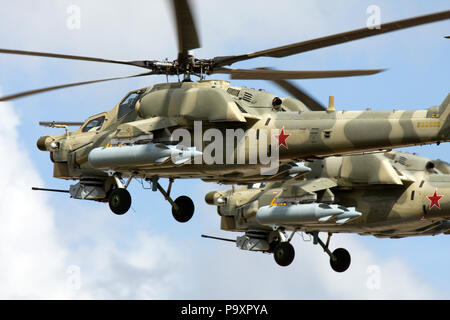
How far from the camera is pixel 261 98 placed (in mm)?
27797

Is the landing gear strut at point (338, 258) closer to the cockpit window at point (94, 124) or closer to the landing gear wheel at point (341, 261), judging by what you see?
the landing gear wheel at point (341, 261)

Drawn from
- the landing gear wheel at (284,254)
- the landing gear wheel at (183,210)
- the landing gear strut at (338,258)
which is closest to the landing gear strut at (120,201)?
the landing gear wheel at (183,210)

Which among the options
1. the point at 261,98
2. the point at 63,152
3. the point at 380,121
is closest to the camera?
the point at 380,121

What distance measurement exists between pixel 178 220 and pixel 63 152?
406 cm

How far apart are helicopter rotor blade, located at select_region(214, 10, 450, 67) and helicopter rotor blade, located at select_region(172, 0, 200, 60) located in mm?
1365

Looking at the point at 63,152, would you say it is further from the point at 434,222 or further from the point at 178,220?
the point at 434,222

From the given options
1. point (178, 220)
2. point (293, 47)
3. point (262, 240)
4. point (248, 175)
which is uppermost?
point (293, 47)

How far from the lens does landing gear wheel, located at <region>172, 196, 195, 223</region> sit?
30703 millimetres

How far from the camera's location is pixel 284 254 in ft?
121

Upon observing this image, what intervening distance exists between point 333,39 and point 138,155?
21.6ft

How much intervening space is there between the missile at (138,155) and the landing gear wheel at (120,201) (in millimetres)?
1685

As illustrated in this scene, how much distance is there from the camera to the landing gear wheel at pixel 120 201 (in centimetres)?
2892

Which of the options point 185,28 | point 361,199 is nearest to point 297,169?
point 185,28

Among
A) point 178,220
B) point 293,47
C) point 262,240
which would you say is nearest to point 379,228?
point 262,240
